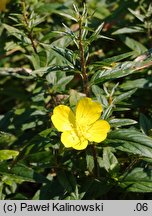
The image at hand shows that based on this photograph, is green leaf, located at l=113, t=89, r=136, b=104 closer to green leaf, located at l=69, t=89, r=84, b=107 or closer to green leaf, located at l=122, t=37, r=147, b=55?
green leaf, located at l=69, t=89, r=84, b=107

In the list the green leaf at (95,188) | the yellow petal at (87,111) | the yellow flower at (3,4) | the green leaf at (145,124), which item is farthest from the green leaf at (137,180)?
the yellow flower at (3,4)

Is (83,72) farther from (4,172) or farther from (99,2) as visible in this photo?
(99,2)

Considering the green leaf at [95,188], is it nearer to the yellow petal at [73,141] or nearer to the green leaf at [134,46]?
the yellow petal at [73,141]

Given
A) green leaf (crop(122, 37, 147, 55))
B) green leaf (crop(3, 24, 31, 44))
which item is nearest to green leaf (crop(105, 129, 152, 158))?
green leaf (crop(3, 24, 31, 44))

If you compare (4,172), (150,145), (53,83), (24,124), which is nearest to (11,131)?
(24,124)

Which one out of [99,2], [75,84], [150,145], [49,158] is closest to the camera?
[150,145]

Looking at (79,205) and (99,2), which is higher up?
(99,2)

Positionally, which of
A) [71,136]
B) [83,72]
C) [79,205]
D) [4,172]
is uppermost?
[83,72]

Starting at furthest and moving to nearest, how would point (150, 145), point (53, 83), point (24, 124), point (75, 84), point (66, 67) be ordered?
point (75, 84)
point (24, 124)
point (53, 83)
point (66, 67)
point (150, 145)
